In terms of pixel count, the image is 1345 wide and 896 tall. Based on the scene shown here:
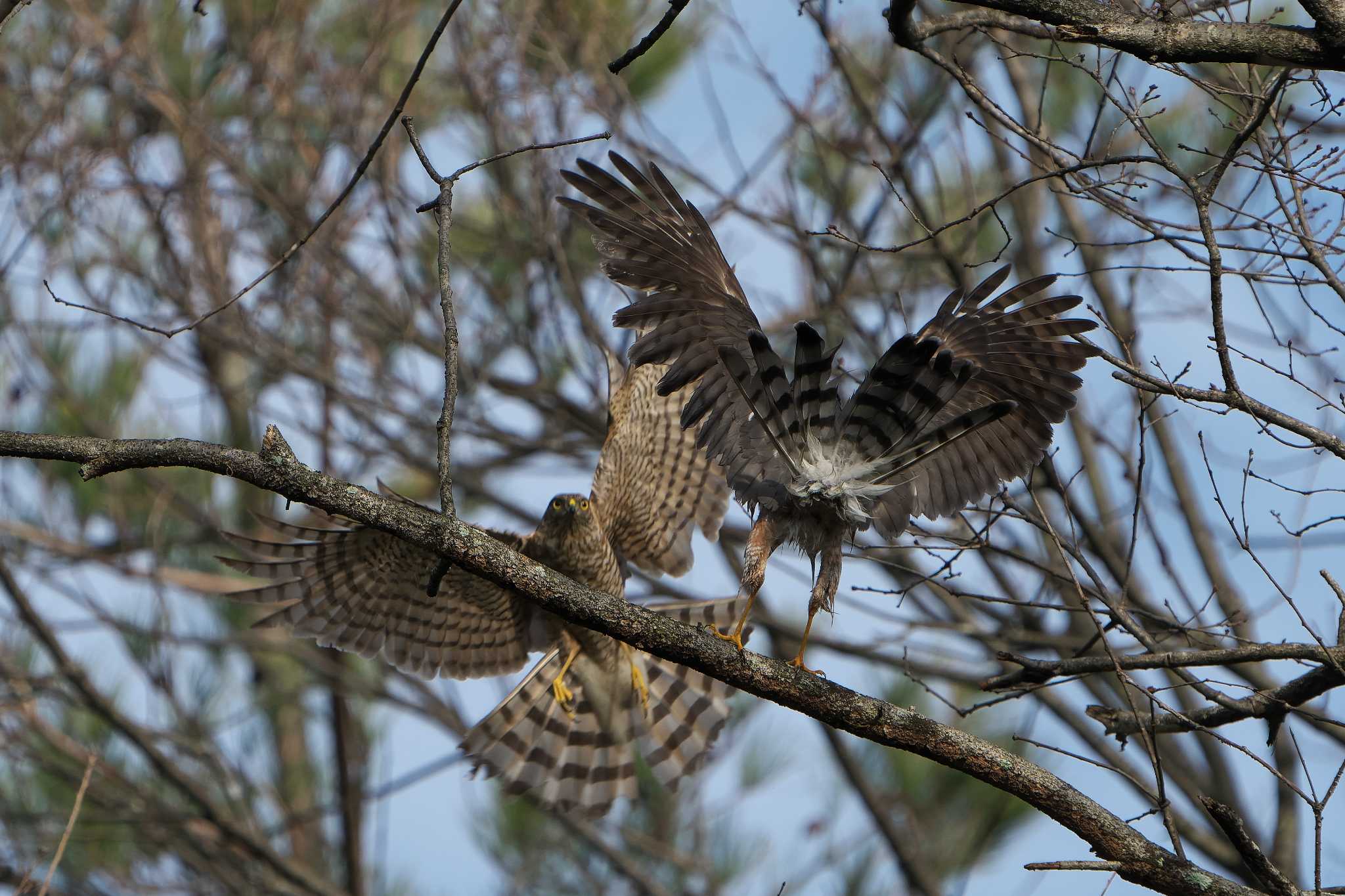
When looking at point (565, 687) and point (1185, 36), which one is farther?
point (565, 687)

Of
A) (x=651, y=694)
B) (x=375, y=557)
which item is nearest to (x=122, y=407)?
(x=375, y=557)

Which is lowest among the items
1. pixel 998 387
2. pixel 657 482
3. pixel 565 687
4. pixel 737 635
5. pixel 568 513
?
pixel 737 635

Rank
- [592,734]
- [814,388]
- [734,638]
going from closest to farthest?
1. [734,638]
2. [814,388]
3. [592,734]

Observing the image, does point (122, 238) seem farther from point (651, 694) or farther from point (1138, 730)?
point (1138, 730)

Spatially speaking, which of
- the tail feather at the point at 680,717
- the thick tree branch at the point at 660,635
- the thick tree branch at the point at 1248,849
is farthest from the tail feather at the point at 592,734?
the thick tree branch at the point at 1248,849

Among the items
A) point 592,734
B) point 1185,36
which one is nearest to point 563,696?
point 592,734

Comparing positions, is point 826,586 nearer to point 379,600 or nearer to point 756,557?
point 756,557

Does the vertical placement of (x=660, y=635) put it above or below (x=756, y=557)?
below

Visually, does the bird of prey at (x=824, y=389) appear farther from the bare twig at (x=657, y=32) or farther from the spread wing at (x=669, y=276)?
the bare twig at (x=657, y=32)

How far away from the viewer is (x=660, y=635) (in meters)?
2.78

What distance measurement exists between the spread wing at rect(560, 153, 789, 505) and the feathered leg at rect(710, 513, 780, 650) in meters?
0.08

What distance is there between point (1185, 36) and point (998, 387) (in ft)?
4.59

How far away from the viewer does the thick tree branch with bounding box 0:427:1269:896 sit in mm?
2701

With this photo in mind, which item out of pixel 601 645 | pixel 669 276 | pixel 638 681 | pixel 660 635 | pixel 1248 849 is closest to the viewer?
pixel 1248 849
